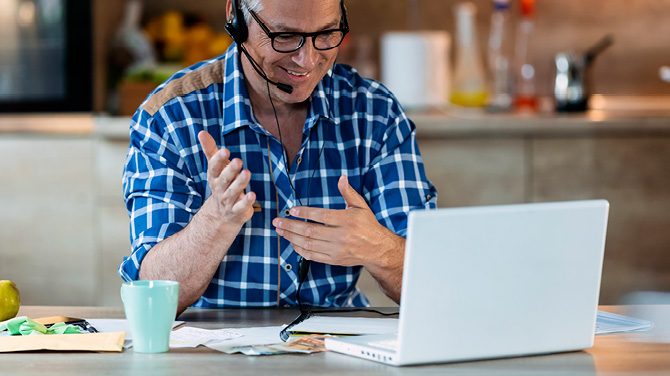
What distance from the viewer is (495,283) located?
95cm

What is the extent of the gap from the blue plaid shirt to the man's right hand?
0.65 feet

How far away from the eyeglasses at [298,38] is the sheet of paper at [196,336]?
1.76 feet

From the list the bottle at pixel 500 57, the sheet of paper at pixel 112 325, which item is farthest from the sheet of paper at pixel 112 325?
the bottle at pixel 500 57

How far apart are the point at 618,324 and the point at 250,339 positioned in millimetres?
539

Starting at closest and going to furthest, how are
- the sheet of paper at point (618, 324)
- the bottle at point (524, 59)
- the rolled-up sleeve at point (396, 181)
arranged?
the sheet of paper at point (618, 324) → the rolled-up sleeve at point (396, 181) → the bottle at point (524, 59)

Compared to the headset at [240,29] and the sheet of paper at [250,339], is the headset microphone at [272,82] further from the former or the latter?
the sheet of paper at [250,339]

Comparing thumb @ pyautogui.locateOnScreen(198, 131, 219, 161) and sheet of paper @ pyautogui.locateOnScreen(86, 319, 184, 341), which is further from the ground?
thumb @ pyautogui.locateOnScreen(198, 131, 219, 161)

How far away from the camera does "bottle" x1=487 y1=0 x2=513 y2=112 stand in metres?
3.11

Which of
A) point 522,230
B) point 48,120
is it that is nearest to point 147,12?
point 48,120

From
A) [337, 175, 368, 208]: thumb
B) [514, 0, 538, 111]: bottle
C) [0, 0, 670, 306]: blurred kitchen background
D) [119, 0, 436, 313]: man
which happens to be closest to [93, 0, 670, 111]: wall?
[514, 0, 538, 111]: bottle

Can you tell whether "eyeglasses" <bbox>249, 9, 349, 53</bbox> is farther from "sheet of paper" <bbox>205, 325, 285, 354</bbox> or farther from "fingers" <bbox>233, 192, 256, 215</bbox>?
"sheet of paper" <bbox>205, 325, 285, 354</bbox>

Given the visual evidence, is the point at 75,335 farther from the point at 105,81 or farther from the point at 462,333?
the point at 105,81

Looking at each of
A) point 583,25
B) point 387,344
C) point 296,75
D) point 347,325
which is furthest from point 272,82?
point 583,25

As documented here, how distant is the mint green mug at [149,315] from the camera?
1.01 metres
